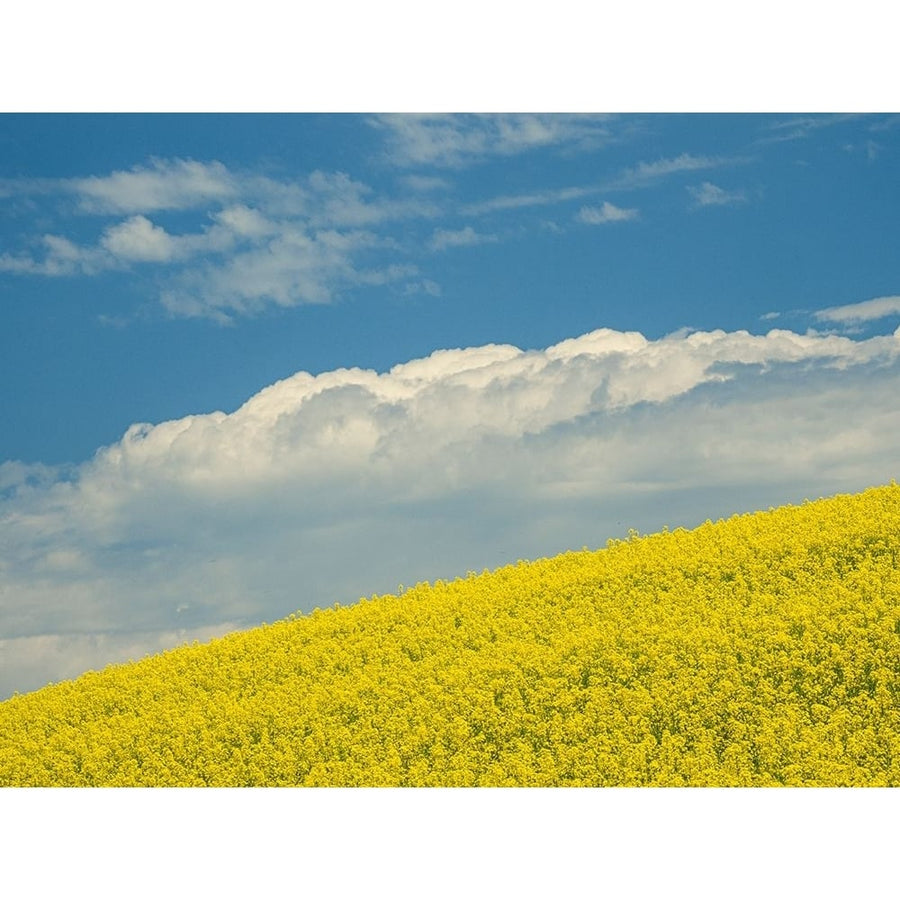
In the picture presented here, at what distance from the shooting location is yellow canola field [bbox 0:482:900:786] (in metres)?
6.34

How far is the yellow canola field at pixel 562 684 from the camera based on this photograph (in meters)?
6.34

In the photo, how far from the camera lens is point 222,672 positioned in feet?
27.1

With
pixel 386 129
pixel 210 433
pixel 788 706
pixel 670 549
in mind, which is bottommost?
pixel 788 706

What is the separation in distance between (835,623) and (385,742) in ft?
9.14

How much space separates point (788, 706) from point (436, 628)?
2604 mm

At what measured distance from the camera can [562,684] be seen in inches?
273
